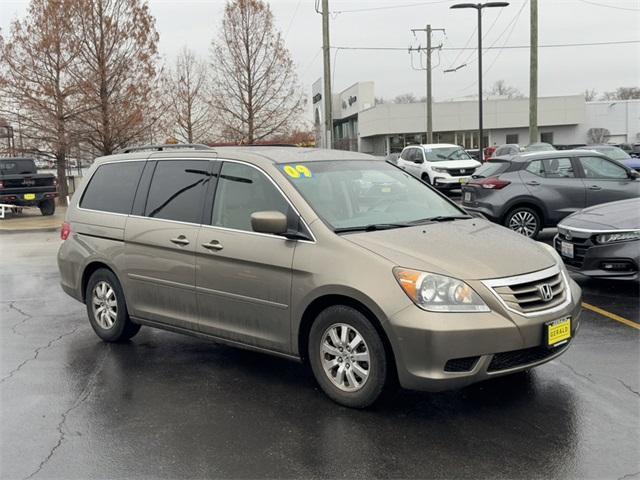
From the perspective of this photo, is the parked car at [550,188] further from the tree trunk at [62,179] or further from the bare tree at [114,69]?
the tree trunk at [62,179]

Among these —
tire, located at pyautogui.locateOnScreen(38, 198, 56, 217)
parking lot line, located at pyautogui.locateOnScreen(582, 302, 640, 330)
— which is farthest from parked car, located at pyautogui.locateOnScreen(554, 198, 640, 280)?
tire, located at pyautogui.locateOnScreen(38, 198, 56, 217)

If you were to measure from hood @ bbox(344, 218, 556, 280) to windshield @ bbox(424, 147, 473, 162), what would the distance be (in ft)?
59.8

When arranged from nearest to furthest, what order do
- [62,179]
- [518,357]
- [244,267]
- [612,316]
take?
[518,357]
[244,267]
[612,316]
[62,179]

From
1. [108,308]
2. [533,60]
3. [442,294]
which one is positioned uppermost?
[533,60]

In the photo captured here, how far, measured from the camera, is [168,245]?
531cm

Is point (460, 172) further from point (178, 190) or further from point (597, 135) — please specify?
point (597, 135)

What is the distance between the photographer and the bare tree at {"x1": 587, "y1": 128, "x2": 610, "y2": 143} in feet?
191

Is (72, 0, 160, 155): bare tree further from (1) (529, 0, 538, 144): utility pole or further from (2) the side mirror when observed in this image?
(2) the side mirror

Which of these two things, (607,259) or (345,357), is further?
(607,259)

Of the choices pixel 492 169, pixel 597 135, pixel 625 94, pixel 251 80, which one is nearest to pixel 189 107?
pixel 251 80

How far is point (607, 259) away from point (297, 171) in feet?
12.9

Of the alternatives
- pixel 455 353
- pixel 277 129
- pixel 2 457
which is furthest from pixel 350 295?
pixel 277 129

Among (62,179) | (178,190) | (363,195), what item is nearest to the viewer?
(363,195)

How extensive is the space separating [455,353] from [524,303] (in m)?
0.59
